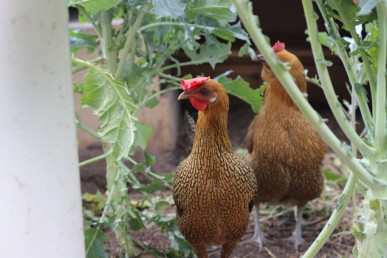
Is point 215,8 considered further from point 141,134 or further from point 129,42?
point 141,134

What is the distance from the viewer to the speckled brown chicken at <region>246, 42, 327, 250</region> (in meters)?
2.21

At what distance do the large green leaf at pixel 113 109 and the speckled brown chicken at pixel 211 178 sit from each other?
265 millimetres

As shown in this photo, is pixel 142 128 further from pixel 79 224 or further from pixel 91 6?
pixel 79 224

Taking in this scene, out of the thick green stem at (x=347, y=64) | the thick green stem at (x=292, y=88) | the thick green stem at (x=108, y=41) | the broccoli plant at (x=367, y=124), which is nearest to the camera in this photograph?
the thick green stem at (x=292, y=88)

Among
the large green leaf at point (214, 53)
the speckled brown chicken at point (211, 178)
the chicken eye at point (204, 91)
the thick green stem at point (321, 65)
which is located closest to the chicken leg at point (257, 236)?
the speckled brown chicken at point (211, 178)

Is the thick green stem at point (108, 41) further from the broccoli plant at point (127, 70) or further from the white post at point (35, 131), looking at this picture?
the white post at point (35, 131)

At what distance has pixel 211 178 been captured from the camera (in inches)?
67.4

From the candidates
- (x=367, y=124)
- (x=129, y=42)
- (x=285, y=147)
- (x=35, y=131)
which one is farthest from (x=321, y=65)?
(x=285, y=147)

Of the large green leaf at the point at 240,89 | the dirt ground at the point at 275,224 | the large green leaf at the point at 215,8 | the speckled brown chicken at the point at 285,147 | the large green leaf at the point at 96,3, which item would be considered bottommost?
the dirt ground at the point at 275,224

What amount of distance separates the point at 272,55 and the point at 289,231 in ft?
Result: 5.97

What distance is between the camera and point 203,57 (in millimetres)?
2090

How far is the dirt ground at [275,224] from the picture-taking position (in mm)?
2309

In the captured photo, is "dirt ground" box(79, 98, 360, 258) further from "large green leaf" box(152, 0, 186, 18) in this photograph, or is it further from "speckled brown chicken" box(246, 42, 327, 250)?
"large green leaf" box(152, 0, 186, 18)

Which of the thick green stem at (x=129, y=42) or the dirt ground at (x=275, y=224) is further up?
the thick green stem at (x=129, y=42)
